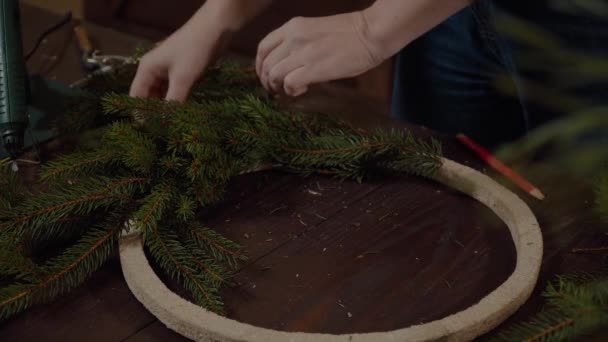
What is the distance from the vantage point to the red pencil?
921 millimetres

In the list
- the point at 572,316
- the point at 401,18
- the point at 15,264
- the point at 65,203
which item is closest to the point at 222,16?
the point at 401,18

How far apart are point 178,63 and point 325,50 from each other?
23cm

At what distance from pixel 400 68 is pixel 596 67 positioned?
3.18 ft

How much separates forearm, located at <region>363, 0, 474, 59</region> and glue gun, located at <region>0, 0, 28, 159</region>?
48 cm

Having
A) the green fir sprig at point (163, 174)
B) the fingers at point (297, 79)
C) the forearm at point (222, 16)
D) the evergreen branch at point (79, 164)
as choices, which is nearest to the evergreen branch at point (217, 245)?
the green fir sprig at point (163, 174)

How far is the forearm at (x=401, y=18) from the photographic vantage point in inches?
34.7

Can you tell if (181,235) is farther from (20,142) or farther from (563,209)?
(563,209)

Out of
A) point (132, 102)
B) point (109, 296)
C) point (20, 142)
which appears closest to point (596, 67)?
point (109, 296)

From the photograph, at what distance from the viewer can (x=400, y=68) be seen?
128 cm

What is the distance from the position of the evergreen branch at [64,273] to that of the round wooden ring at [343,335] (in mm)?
24

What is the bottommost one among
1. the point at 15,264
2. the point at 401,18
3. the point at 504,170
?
the point at 504,170

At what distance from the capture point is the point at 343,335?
2.13 feet

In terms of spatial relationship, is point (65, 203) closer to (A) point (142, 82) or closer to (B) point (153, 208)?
(B) point (153, 208)

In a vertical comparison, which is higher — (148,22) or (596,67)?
(596,67)
